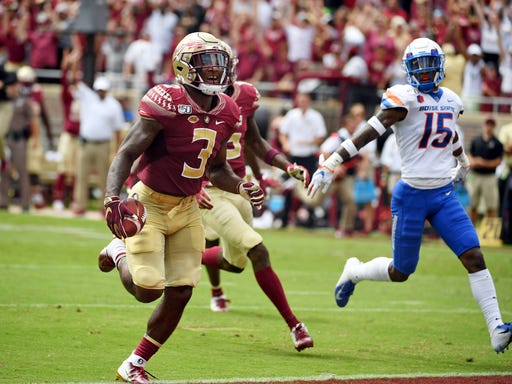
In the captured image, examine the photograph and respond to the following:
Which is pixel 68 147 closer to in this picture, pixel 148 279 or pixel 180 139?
pixel 180 139

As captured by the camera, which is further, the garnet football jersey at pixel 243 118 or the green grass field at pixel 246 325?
the garnet football jersey at pixel 243 118

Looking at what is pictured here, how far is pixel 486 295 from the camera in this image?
7.60 meters

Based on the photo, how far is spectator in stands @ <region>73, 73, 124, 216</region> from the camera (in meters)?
18.0

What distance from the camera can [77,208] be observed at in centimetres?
1848

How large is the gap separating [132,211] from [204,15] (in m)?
17.1

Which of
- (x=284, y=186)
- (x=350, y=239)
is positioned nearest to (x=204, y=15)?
(x=284, y=186)

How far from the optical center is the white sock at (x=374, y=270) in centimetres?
844

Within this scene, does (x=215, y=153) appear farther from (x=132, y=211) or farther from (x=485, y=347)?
(x=485, y=347)

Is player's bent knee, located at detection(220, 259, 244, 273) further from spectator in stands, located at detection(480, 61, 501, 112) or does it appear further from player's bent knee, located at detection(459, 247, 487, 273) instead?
spectator in stands, located at detection(480, 61, 501, 112)

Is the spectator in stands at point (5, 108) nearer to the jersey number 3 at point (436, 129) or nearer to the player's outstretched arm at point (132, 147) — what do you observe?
Answer: the jersey number 3 at point (436, 129)

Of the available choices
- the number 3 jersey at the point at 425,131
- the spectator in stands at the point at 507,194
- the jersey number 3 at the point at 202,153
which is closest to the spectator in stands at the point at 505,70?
the spectator in stands at the point at 507,194

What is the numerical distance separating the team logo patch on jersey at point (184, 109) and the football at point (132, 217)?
69cm

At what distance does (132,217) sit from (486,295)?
9.29ft

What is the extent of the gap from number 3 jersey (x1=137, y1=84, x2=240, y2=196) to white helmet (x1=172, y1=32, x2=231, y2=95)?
103mm
